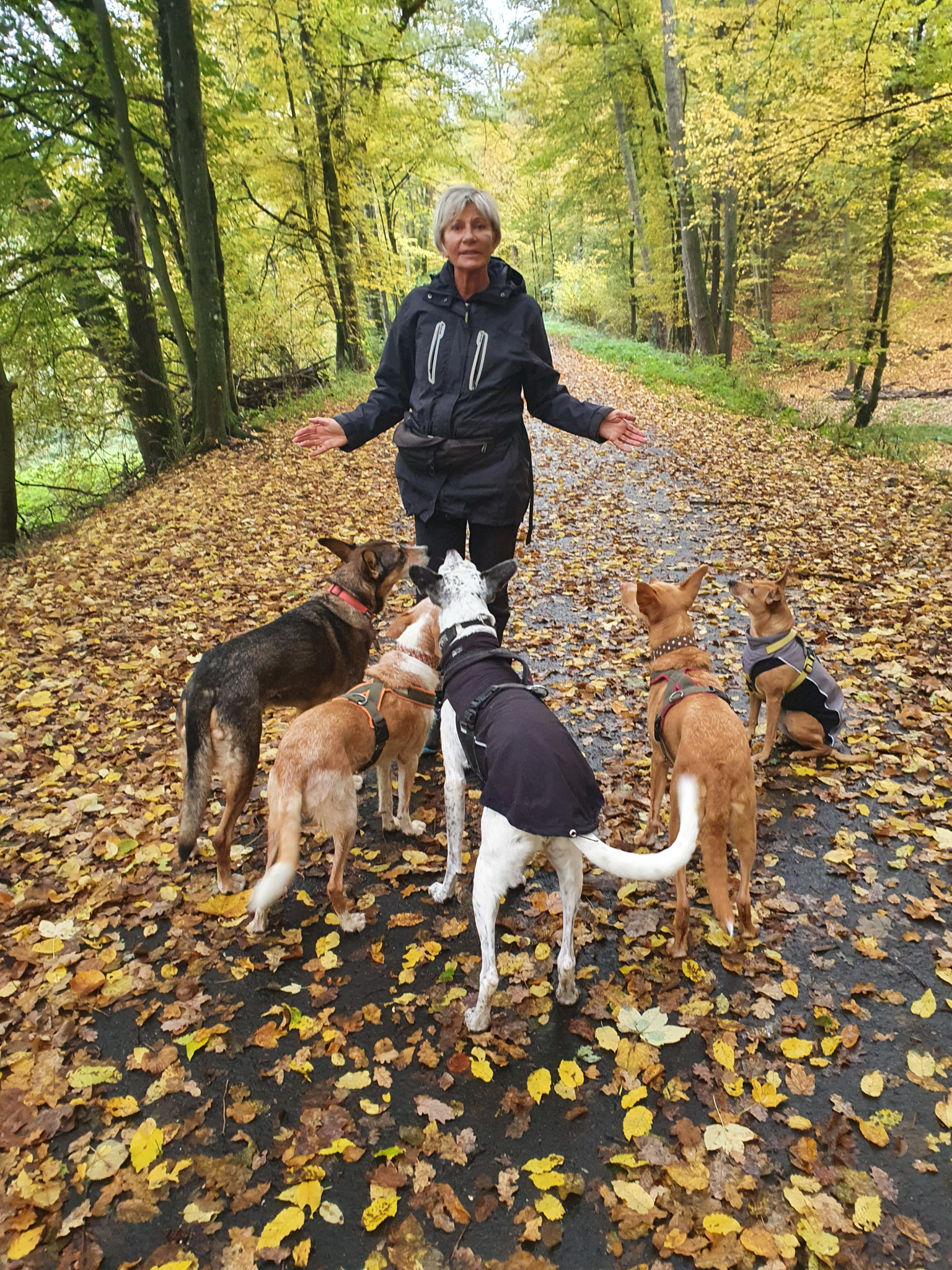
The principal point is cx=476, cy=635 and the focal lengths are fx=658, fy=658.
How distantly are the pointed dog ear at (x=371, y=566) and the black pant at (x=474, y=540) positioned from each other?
0.38 m

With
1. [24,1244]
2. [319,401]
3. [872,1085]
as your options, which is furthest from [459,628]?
[319,401]

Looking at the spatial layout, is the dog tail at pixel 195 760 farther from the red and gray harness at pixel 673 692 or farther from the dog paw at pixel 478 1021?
the red and gray harness at pixel 673 692

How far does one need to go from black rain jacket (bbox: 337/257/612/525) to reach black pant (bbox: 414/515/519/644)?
0.08 m

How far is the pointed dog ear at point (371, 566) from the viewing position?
4.49m

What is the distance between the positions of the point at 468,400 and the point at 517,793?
2242mm

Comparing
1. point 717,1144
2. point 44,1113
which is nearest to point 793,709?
point 717,1144

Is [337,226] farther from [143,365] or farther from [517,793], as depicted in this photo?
[517,793]

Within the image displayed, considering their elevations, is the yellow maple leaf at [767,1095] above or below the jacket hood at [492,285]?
below

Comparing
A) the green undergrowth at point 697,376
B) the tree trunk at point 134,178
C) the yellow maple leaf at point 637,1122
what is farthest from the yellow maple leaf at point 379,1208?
the green undergrowth at point 697,376

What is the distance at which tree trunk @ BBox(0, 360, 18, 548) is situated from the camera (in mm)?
10109

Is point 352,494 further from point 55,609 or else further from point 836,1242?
point 836,1242

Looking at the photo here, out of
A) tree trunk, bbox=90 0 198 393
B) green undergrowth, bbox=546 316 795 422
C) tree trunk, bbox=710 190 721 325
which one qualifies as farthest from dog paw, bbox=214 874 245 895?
tree trunk, bbox=710 190 721 325

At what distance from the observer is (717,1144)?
8.18ft

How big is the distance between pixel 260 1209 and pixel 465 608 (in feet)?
8.70
